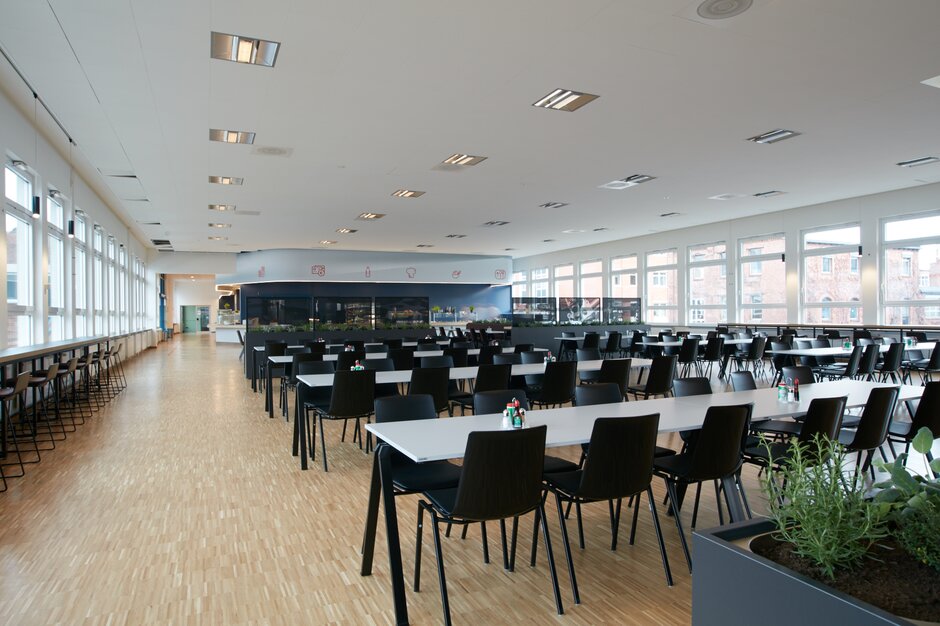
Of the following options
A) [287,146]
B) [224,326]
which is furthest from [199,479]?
[224,326]

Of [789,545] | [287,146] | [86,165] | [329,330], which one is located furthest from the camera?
[329,330]

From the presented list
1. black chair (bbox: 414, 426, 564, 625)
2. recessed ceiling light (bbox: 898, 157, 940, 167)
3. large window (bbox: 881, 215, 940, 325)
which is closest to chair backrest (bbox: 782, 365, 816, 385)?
black chair (bbox: 414, 426, 564, 625)

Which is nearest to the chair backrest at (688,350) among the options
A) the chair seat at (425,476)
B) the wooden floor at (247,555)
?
the wooden floor at (247,555)

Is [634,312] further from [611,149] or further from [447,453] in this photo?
[447,453]

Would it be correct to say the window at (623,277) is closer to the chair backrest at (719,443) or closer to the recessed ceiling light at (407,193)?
the recessed ceiling light at (407,193)

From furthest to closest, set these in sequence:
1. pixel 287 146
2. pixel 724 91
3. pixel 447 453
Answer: pixel 287 146 < pixel 724 91 < pixel 447 453

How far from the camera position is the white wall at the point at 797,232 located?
11.3m

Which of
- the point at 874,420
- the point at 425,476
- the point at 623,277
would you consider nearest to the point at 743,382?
the point at 874,420

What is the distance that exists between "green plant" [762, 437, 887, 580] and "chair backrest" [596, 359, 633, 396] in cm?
470

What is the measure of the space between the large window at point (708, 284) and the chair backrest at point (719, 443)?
1299cm

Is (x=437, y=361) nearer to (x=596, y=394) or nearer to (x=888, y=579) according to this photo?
(x=596, y=394)

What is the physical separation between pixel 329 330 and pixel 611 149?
6871 millimetres

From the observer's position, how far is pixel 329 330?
12.0 meters

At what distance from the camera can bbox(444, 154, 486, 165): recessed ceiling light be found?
803 cm
